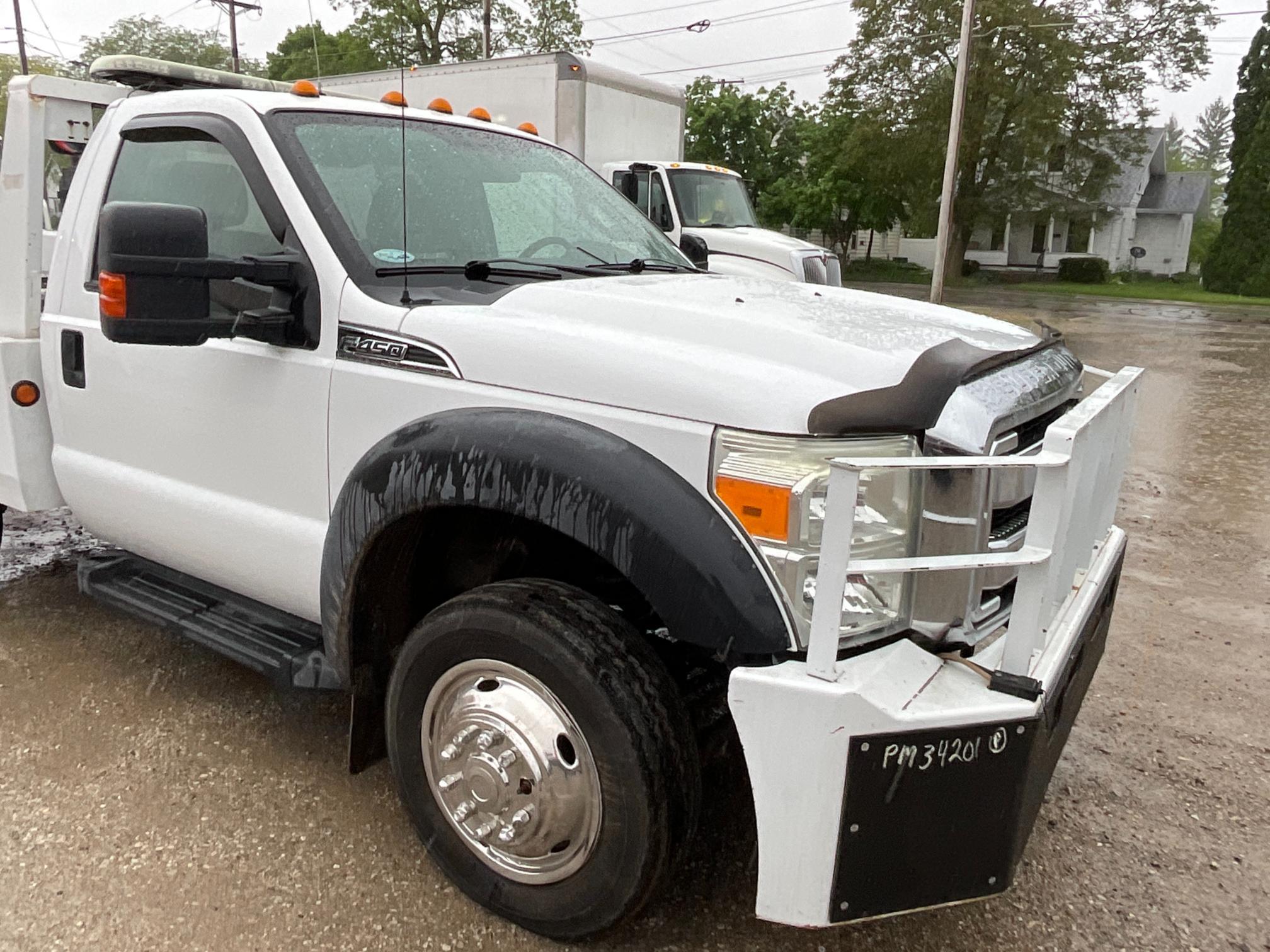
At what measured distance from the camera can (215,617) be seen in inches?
124

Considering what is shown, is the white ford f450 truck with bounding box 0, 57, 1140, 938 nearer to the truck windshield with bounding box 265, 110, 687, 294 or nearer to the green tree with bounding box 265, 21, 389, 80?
the truck windshield with bounding box 265, 110, 687, 294

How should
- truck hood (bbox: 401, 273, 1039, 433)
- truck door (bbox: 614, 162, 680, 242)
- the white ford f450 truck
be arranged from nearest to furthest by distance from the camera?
the white ford f450 truck, truck hood (bbox: 401, 273, 1039, 433), truck door (bbox: 614, 162, 680, 242)

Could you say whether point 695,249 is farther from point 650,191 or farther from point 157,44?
point 157,44

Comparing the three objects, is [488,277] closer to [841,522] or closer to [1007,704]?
[841,522]

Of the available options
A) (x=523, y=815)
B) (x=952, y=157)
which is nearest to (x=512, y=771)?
(x=523, y=815)

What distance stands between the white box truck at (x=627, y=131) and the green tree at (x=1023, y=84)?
2360 centimetres

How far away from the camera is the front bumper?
1.90 m

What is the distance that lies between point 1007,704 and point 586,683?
83 cm

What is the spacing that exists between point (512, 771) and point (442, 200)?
5.48 feet

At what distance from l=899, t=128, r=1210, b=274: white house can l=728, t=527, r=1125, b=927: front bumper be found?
4805 centimetres

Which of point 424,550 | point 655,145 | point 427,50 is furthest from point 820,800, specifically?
point 427,50

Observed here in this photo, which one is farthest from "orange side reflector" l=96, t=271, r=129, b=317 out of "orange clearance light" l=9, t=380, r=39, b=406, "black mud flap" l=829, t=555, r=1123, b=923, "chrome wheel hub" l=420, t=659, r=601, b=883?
"black mud flap" l=829, t=555, r=1123, b=923

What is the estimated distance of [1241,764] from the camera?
345cm

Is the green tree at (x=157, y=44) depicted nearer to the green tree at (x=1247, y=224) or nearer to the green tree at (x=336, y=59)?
the green tree at (x=336, y=59)
